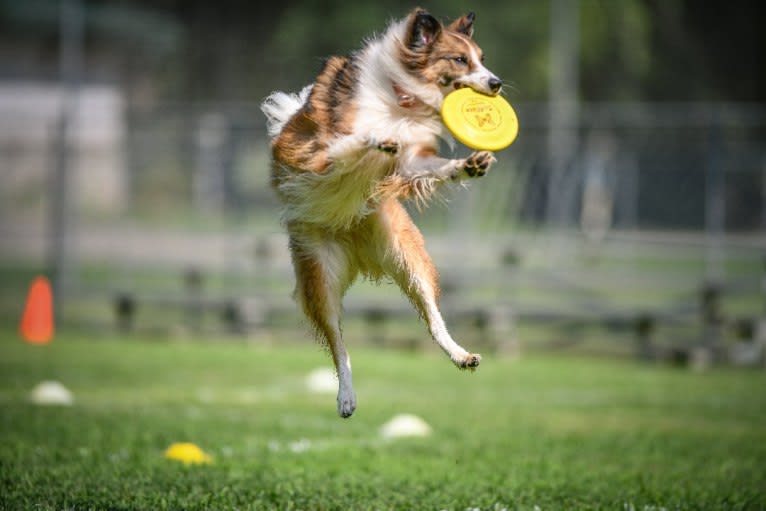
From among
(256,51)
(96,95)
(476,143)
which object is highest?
(256,51)

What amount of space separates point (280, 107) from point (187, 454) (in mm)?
2663

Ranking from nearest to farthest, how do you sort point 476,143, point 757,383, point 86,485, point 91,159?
point 476,143 → point 86,485 → point 757,383 → point 91,159

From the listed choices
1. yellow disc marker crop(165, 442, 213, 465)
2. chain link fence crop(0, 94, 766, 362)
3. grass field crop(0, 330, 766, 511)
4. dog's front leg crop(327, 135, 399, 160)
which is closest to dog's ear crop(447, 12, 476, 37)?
dog's front leg crop(327, 135, 399, 160)

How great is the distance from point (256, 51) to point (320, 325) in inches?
1170

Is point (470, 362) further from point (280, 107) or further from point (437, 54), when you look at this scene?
point (280, 107)

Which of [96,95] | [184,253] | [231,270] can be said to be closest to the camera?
[231,270]

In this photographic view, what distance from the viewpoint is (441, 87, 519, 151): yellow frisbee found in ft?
20.6

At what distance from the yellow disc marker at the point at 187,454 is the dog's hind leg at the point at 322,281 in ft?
5.35

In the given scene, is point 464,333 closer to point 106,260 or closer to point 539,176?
point 539,176

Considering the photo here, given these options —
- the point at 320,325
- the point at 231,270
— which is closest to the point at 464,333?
the point at 231,270

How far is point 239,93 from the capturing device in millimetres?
35094

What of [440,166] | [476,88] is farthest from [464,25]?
[440,166]

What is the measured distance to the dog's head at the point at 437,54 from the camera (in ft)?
21.9

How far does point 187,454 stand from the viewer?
8.13m
